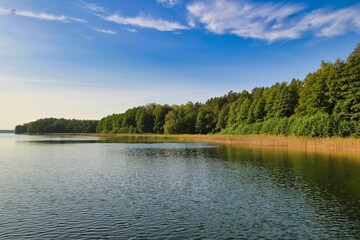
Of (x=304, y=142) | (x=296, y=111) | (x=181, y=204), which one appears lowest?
(x=181, y=204)

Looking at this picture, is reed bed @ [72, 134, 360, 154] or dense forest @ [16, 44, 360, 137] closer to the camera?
reed bed @ [72, 134, 360, 154]

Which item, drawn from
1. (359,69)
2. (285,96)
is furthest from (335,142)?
(285,96)

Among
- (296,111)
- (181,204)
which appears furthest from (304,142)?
(181,204)

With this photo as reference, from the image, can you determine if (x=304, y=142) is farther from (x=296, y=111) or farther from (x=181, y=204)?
(x=181, y=204)

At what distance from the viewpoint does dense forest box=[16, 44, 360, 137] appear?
5997 cm

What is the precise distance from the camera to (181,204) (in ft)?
62.5

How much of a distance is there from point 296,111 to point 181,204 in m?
67.6

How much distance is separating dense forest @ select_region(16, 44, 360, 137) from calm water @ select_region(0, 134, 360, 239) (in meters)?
31.6

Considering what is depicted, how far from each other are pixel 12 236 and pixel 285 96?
8114 cm

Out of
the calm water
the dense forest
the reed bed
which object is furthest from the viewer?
the dense forest

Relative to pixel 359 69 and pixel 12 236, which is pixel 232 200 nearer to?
pixel 12 236

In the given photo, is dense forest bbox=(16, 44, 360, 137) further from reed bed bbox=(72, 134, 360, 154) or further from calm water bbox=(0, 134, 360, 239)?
calm water bbox=(0, 134, 360, 239)

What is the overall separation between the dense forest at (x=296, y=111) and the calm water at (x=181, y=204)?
31636mm

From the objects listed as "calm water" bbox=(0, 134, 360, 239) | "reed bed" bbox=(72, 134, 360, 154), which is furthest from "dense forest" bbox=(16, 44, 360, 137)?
"calm water" bbox=(0, 134, 360, 239)
